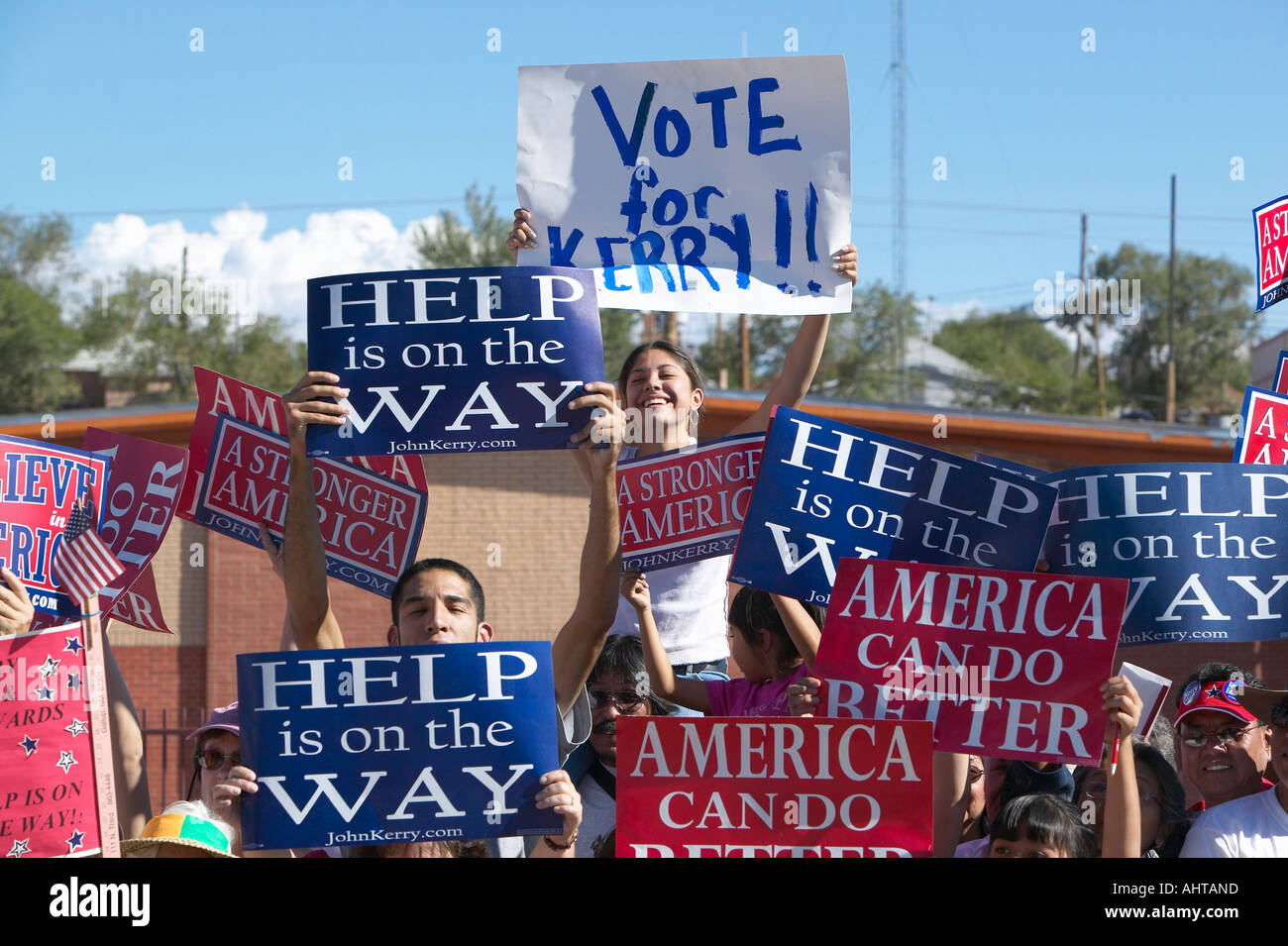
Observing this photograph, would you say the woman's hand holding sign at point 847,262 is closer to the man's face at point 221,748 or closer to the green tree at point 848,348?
the man's face at point 221,748

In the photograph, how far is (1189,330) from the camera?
67.7 m

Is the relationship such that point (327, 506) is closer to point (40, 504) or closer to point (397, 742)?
point (40, 504)

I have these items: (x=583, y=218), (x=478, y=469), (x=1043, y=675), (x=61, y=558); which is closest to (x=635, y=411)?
(x=583, y=218)

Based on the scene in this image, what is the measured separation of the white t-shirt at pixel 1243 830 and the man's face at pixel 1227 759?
35 centimetres

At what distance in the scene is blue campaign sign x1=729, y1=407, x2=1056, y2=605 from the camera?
414 centimetres

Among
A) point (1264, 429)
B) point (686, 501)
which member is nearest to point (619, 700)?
point (686, 501)

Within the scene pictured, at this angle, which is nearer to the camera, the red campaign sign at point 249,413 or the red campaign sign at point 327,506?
the red campaign sign at point 327,506

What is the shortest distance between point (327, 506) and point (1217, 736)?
3288 mm

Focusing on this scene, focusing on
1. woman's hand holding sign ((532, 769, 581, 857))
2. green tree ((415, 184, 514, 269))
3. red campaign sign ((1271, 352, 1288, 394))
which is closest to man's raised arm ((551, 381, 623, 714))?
woman's hand holding sign ((532, 769, 581, 857))

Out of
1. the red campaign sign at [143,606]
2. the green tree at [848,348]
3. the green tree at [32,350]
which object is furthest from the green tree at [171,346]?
the red campaign sign at [143,606]

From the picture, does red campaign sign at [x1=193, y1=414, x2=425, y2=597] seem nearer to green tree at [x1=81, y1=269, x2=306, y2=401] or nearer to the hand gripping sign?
the hand gripping sign

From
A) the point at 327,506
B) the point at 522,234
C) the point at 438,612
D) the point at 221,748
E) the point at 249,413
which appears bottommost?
the point at 221,748

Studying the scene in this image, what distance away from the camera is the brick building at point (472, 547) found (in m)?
17.0
